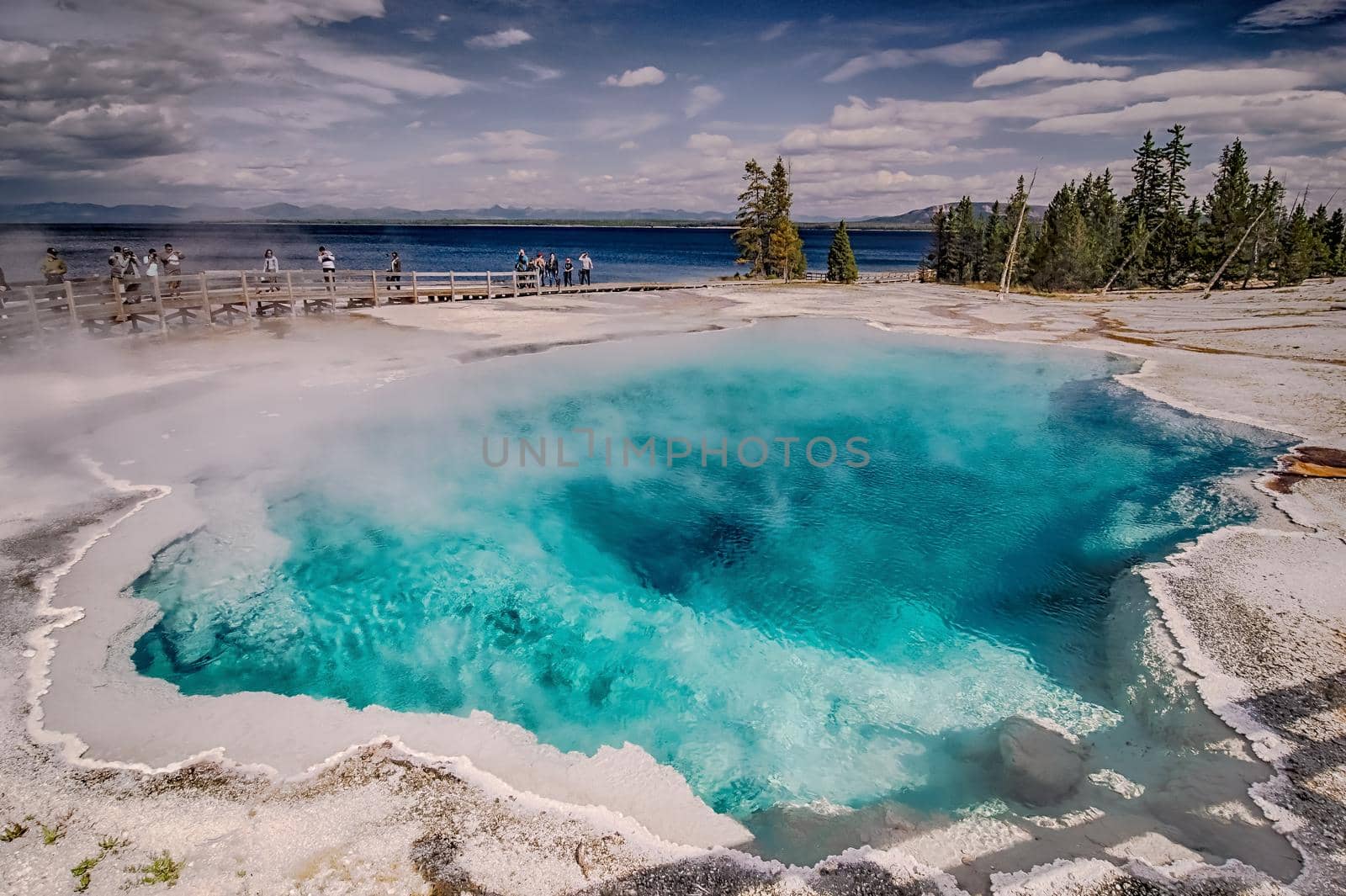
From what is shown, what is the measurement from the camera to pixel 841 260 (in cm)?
5853

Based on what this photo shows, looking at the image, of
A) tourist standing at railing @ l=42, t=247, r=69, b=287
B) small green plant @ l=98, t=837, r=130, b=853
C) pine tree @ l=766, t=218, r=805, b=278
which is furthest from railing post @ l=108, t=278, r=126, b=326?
pine tree @ l=766, t=218, r=805, b=278

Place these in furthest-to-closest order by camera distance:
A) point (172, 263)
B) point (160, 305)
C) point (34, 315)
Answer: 1. point (172, 263)
2. point (160, 305)
3. point (34, 315)

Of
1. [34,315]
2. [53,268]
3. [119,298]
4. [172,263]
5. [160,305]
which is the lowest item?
[34,315]

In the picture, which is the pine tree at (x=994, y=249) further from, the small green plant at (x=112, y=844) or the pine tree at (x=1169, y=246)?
the small green plant at (x=112, y=844)

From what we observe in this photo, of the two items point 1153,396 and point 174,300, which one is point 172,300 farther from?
point 1153,396

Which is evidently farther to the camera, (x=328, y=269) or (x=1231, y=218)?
(x=1231, y=218)

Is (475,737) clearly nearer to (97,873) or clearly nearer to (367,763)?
(367,763)

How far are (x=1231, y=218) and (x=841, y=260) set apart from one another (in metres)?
29.7

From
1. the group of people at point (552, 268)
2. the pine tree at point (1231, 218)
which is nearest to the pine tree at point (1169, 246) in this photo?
the pine tree at point (1231, 218)

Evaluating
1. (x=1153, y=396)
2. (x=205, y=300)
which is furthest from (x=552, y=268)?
(x=1153, y=396)

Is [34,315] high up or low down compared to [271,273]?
down

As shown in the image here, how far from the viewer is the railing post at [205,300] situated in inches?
946

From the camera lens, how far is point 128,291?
23469mm

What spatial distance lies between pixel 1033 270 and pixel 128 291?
180ft
